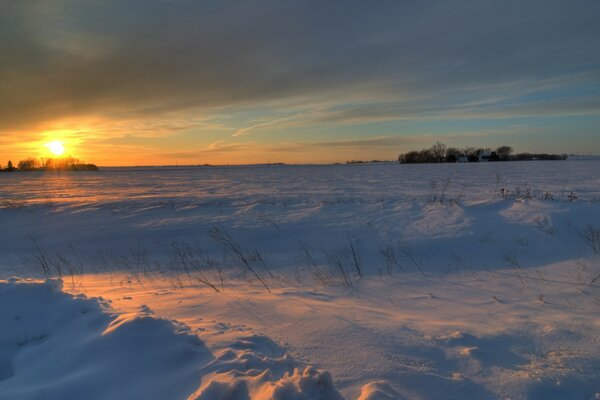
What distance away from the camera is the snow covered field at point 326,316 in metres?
2.54

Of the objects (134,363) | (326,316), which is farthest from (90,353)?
(326,316)

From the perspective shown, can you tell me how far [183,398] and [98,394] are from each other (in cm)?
58

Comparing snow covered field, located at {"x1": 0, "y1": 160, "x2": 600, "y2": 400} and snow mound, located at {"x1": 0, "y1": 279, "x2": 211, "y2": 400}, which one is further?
snow covered field, located at {"x1": 0, "y1": 160, "x2": 600, "y2": 400}

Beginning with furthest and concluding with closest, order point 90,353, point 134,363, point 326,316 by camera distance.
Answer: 1. point 326,316
2. point 90,353
3. point 134,363

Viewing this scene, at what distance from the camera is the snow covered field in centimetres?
254

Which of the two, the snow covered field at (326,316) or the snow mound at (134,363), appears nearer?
the snow mound at (134,363)

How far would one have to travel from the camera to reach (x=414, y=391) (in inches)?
98.4

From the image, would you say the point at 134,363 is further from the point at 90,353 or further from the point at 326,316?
the point at 326,316

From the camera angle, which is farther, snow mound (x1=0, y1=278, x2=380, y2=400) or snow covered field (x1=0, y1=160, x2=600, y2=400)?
snow covered field (x1=0, y1=160, x2=600, y2=400)

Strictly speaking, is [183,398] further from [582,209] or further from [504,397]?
[582,209]

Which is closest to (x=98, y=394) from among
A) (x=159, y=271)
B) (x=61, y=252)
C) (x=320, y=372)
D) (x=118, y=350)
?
(x=118, y=350)

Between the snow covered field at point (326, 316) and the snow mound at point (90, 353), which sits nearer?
the snow mound at point (90, 353)

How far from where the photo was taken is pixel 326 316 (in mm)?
3918

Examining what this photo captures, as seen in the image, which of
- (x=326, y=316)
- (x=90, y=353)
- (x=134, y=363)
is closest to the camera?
(x=134, y=363)
